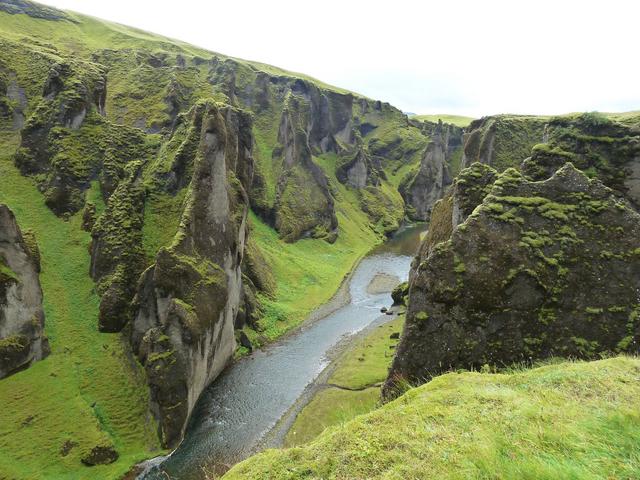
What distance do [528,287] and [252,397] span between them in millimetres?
31470

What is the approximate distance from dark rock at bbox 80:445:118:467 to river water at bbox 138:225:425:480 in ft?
10.1

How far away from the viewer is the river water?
35.0 m

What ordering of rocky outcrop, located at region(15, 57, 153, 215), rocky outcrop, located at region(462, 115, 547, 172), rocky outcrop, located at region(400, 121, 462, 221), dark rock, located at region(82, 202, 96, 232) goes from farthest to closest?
rocky outcrop, located at region(400, 121, 462, 221)
rocky outcrop, located at region(462, 115, 547, 172)
rocky outcrop, located at region(15, 57, 153, 215)
dark rock, located at region(82, 202, 96, 232)

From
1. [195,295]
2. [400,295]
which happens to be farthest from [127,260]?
[400,295]

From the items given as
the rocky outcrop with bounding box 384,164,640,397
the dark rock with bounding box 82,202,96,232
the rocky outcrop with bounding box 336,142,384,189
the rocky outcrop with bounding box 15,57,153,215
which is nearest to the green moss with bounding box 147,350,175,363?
the rocky outcrop with bounding box 384,164,640,397

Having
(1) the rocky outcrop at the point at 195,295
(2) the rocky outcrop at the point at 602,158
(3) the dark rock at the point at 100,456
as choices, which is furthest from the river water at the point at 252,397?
(2) the rocky outcrop at the point at 602,158

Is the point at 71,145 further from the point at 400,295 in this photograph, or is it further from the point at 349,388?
the point at 400,295

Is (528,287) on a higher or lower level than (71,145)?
higher

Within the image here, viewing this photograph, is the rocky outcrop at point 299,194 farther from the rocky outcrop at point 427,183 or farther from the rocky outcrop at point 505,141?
the rocky outcrop at point 427,183

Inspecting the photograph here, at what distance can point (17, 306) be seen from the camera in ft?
118

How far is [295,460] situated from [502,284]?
57.7 feet

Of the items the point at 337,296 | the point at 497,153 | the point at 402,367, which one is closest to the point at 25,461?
the point at 402,367

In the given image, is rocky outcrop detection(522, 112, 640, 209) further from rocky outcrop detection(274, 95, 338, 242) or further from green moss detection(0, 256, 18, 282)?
rocky outcrop detection(274, 95, 338, 242)

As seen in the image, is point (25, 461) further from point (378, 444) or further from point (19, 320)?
point (378, 444)
